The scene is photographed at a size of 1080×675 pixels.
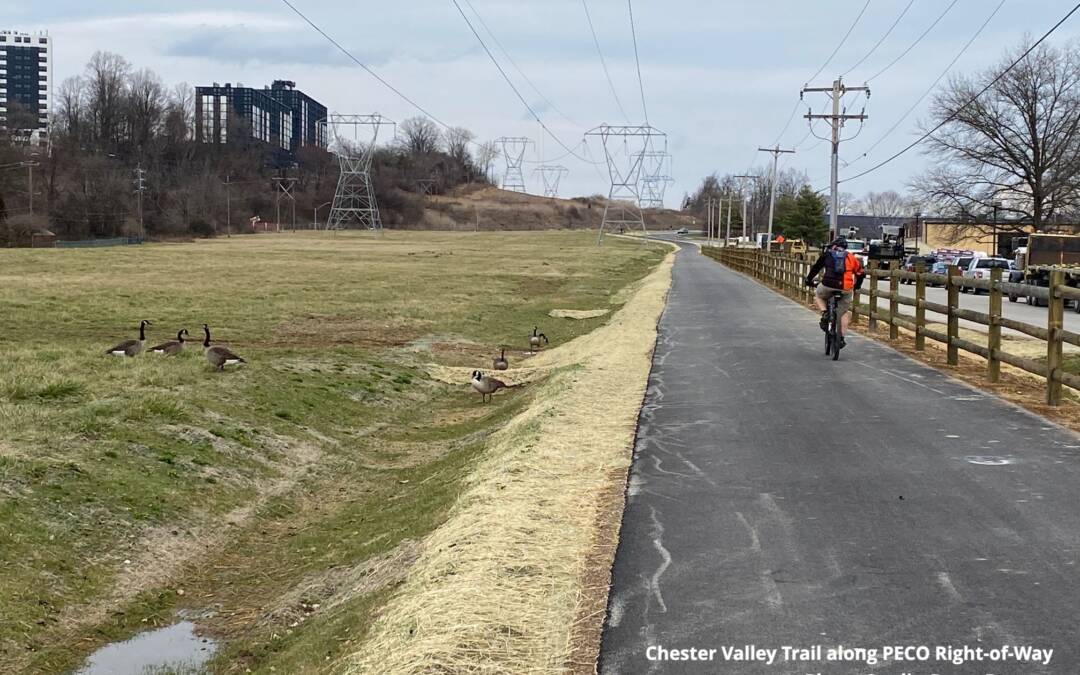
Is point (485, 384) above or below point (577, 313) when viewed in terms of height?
below

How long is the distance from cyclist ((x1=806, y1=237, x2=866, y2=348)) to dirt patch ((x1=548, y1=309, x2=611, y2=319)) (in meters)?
14.3

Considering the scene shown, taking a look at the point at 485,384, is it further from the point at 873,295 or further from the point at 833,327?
the point at 873,295

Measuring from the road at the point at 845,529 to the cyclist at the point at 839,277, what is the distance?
3.55 meters

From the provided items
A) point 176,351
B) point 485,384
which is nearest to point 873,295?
point 485,384

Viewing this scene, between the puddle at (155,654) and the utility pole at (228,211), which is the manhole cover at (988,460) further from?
the utility pole at (228,211)

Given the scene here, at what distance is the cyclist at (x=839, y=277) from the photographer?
1692 cm

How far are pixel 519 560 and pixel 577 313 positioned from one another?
86.6 ft

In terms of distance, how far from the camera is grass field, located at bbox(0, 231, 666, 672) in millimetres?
7641

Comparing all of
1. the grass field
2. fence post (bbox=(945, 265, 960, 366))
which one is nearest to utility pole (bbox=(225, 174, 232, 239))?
the grass field

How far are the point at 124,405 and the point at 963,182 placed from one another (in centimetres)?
6880

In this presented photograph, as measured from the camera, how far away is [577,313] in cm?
3278

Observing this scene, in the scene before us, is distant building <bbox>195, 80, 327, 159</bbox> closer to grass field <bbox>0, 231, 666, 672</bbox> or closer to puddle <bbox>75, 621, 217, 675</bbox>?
grass field <bbox>0, 231, 666, 672</bbox>

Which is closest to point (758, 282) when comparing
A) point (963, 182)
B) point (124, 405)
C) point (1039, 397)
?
point (963, 182)

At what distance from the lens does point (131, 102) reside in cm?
14388
